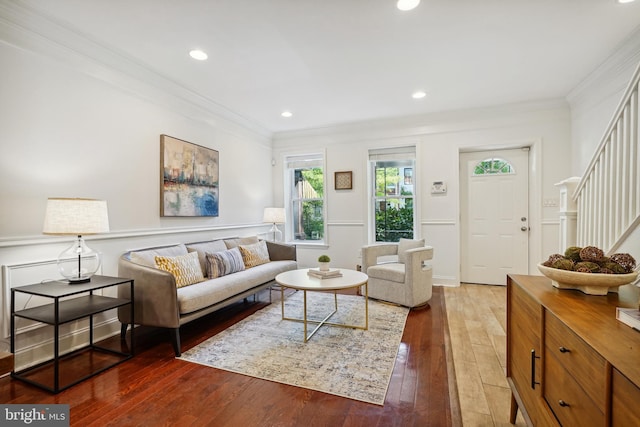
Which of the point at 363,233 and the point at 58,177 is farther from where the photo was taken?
the point at 363,233

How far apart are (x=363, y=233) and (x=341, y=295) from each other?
1308mm

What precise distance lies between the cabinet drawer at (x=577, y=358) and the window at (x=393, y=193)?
3.79m

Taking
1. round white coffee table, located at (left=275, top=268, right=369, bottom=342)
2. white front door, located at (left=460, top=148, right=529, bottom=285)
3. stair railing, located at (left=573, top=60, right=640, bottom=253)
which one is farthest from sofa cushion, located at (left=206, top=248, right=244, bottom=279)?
white front door, located at (left=460, top=148, right=529, bottom=285)

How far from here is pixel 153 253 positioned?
2.93 m

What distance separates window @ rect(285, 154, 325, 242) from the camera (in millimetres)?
5414

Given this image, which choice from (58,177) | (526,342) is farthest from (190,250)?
(526,342)

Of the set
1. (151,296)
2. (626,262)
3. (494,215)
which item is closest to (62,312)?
(151,296)

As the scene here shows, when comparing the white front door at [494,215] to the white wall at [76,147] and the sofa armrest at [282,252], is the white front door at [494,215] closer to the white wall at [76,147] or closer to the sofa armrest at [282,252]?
the sofa armrest at [282,252]

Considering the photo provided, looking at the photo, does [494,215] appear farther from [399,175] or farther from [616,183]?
[616,183]

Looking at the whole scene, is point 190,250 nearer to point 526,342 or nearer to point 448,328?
point 448,328

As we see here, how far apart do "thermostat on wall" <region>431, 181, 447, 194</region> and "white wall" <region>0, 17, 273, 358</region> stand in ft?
10.7

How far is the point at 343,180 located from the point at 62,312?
3.89 meters

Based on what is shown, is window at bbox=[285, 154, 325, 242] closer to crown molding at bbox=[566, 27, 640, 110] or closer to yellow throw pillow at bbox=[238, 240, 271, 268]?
yellow throw pillow at bbox=[238, 240, 271, 268]

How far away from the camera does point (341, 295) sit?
157 inches
